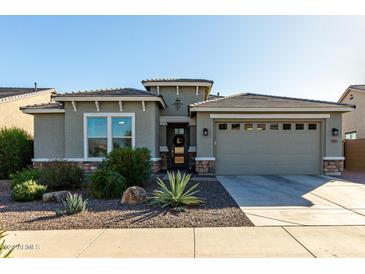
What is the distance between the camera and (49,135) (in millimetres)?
12383

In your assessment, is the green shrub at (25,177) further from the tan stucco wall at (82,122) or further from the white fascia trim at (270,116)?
the white fascia trim at (270,116)

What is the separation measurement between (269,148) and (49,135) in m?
10.6

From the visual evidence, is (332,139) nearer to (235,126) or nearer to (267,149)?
(267,149)

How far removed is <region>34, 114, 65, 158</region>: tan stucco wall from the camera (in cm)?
1236

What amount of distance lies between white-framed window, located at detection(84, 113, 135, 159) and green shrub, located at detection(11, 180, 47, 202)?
392 cm

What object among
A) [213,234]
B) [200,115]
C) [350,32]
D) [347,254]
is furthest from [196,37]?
[347,254]

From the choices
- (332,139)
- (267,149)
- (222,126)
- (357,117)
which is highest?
(357,117)

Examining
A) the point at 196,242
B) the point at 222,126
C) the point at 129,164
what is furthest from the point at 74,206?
the point at 222,126

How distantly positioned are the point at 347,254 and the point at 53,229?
5147 mm

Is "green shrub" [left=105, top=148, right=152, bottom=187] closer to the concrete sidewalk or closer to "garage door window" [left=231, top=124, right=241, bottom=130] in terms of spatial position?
the concrete sidewalk

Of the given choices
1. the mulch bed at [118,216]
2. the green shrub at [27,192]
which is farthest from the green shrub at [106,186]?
the green shrub at [27,192]

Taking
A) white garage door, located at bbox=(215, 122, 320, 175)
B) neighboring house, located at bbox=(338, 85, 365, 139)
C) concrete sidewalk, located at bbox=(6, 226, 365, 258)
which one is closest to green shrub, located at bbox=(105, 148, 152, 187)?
concrete sidewalk, located at bbox=(6, 226, 365, 258)
